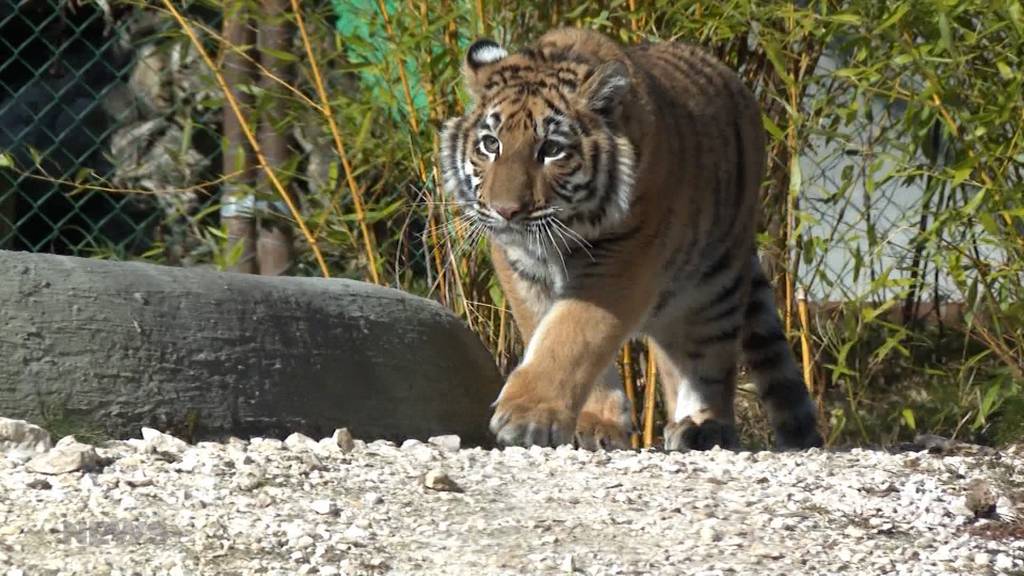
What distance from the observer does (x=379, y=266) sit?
4.66 meters

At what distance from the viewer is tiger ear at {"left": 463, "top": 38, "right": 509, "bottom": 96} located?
13.0 feet

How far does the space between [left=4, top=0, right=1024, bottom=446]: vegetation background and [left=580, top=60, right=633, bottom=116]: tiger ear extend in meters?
0.51

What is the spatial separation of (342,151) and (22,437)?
1.83 m

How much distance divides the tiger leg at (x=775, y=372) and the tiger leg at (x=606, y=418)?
1.76ft

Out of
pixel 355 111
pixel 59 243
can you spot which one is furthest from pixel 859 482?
pixel 59 243

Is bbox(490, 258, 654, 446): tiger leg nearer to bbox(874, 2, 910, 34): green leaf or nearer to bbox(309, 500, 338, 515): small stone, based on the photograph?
bbox(874, 2, 910, 34): green leaf

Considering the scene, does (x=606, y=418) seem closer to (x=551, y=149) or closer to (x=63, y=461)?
(x=551, y=149)

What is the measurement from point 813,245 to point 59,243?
10.7 ft

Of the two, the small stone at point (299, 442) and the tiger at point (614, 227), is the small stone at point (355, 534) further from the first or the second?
the tiger at point (614, 227)

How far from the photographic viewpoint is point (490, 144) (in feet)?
12.6

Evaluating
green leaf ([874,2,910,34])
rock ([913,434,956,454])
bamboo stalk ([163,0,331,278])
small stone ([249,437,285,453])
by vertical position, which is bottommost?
small stone ([249,437,285,453])

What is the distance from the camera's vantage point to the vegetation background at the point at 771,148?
13.5ft

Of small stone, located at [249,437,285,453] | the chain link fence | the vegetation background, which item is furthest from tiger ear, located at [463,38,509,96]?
the chain link fence

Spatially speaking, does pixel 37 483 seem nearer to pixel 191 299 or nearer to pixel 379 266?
pixel 191 299
